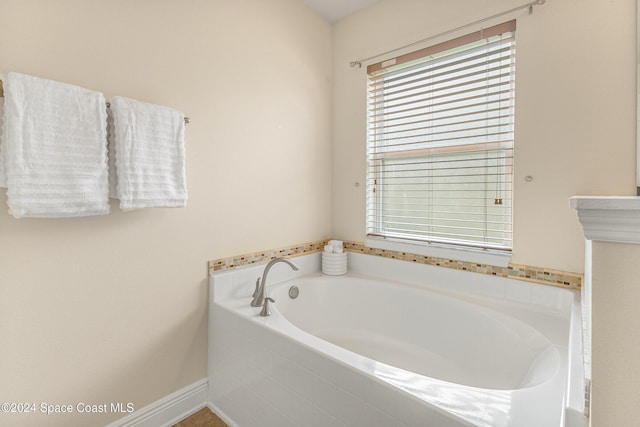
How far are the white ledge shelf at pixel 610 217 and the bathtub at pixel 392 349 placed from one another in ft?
1.59

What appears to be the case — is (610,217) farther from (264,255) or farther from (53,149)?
(264,255)

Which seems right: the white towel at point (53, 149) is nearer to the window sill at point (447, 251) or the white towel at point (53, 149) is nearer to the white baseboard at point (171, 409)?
the white baseboard at point (171, 409)

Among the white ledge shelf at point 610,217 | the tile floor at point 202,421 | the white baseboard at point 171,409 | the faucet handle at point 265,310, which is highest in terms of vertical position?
the white ledge shelf at point 610,217

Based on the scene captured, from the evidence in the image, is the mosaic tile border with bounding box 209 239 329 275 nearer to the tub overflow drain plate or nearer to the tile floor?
the tub overflow drain plate

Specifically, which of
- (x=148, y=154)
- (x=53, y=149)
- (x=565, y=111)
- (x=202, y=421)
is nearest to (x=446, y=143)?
(x=565, y=111)

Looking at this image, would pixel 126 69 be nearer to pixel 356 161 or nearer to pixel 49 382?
pixel 49 382

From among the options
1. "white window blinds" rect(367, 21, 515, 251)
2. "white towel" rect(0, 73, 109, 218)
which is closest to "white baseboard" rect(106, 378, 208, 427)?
"white towel" rect(0, 73, 109, 218)

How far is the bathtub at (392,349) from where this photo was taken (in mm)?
955

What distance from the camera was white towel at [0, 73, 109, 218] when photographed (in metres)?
1.04

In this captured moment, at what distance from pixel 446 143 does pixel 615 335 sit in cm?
159

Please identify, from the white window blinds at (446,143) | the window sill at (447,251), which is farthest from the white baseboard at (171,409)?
the white window blinds at (446,143)

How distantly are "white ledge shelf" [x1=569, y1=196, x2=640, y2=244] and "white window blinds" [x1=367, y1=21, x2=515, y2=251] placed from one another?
1.33 m

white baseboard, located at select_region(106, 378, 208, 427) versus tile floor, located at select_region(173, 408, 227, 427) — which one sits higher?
white baseboard, located at select_region(106, 378, 208, 427)

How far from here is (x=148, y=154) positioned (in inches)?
53.6
